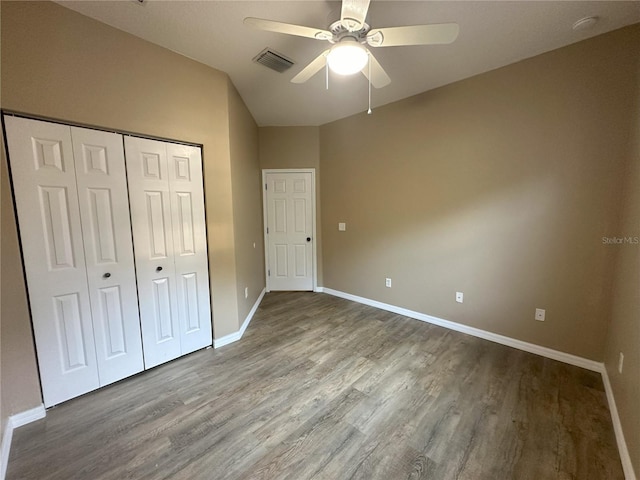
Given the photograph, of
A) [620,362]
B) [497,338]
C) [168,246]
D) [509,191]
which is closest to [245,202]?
[168,246]

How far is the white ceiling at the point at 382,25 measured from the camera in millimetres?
1699

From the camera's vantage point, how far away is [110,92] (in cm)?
192

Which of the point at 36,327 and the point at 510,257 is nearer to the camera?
the point at 36,327

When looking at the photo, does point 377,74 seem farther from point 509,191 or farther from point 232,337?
point 232,337

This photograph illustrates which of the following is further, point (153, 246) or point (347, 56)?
point (153, 246)

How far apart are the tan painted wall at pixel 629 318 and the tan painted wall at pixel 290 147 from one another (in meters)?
3.38

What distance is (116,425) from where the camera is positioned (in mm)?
1736

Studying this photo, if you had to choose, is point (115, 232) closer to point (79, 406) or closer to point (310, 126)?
point (79, 406)

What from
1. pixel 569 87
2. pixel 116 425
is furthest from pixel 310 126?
pixel 116 425

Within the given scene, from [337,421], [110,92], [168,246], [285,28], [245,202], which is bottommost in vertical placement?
[337,421]

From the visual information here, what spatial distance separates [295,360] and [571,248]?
2.70m

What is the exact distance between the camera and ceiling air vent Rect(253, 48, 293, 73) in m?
2.19

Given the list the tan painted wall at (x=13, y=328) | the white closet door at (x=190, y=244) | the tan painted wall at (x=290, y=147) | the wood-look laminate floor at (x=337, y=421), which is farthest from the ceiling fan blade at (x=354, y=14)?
the tan painted wall at (x=290, y=147)

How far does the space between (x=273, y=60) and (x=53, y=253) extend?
229 cm
